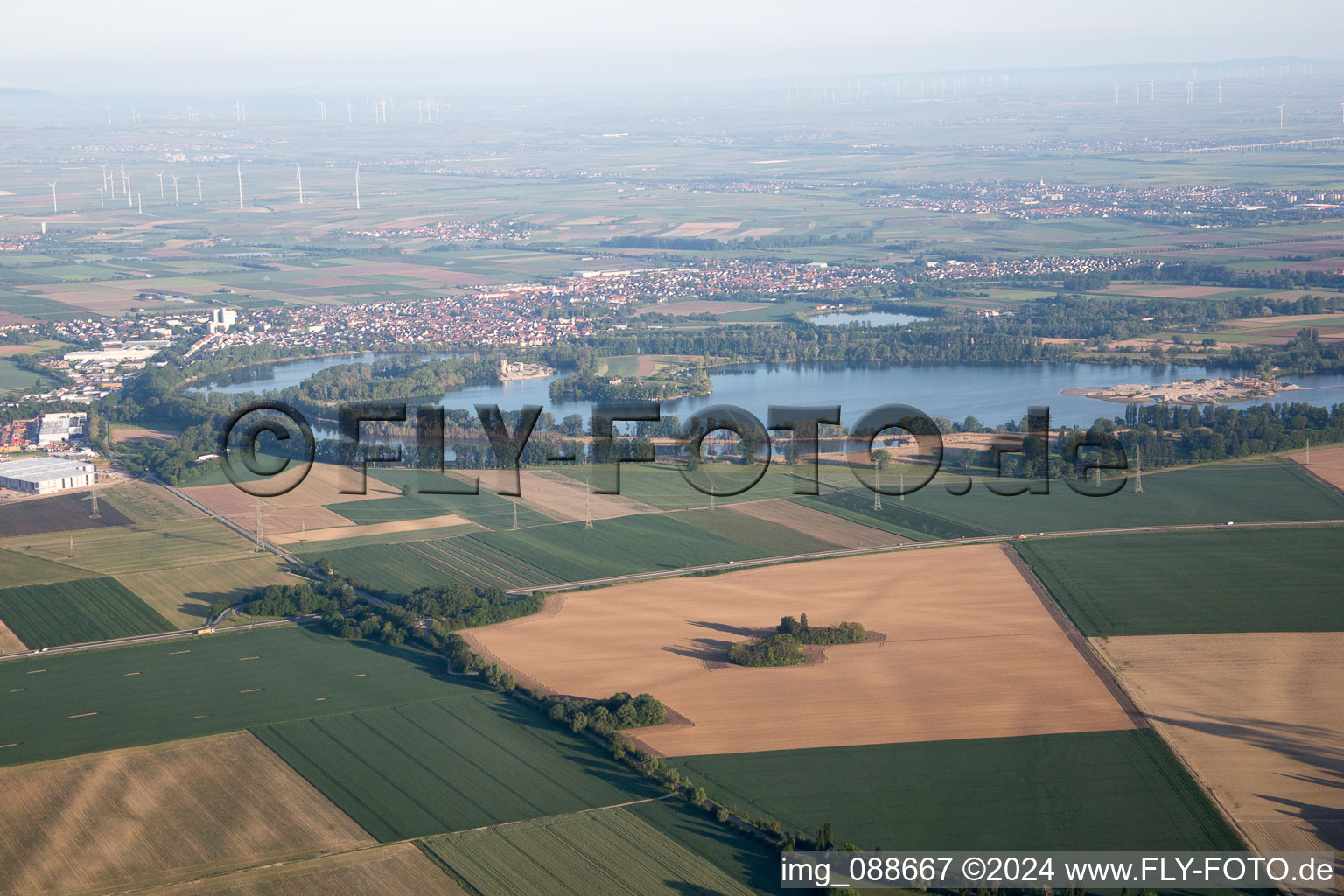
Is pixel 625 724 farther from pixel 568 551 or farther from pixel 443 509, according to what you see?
pixel 443 509

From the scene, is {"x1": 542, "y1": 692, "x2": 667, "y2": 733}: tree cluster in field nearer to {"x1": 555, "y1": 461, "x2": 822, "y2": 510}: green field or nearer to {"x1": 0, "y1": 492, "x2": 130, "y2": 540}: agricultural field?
{"x1": 555, "y1": 461, "x2": 822, "y2": 510}: green field

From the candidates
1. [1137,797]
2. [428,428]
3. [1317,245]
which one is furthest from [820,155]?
[1137,797]

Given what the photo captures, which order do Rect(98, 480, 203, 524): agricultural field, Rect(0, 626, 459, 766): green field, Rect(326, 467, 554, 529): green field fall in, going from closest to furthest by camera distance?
Rect(0, 626, 459, 766): green field < Rect(326, 467, 554, 529): green field < Rect(98, 480, 203, 524): agricultural field

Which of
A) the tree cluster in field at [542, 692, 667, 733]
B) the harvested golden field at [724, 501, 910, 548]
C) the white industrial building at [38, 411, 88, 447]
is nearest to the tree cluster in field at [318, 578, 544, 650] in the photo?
the tree cluster in field at [542, 692, 667, 733]

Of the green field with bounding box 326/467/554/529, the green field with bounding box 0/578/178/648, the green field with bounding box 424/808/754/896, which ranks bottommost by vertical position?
the green field with bounding box 424/808/754/896

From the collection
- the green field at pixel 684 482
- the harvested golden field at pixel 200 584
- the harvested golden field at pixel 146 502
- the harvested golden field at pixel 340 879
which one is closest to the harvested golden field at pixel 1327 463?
the green field at pixel 684 482

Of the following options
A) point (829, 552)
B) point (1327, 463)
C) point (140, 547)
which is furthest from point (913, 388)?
point (140, 547)

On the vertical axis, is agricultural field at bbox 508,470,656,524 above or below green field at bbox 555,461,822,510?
below
